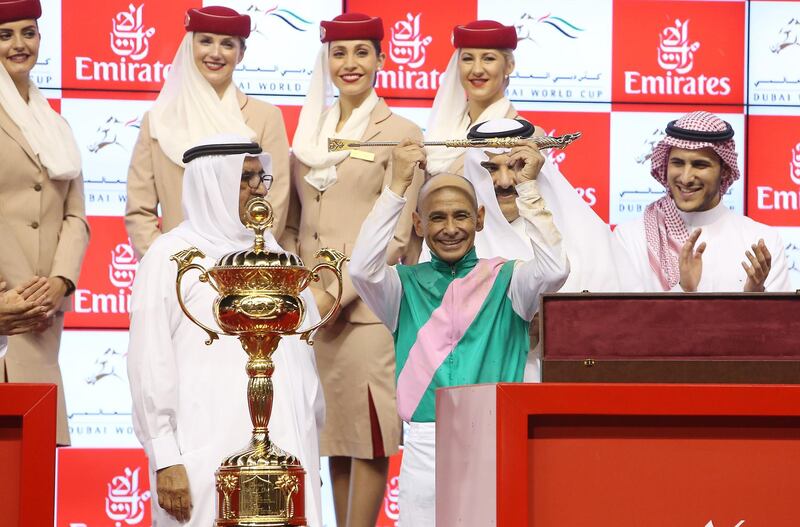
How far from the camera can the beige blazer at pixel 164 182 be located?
5477 millimetres

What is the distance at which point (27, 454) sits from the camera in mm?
2814

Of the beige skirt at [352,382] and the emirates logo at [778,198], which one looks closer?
the beige skirt at [352,382]

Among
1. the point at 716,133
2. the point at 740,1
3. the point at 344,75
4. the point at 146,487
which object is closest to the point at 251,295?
the point at 716,133

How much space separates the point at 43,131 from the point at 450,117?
1.48 m

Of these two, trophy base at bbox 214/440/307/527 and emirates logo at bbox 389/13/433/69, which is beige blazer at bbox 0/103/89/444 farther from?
trophy base at bbox 214/440/307/527

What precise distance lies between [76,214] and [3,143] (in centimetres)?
35

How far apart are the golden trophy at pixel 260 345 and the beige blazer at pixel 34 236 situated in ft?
8.15

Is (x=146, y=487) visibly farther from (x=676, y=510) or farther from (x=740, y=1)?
(x=676, y=510)

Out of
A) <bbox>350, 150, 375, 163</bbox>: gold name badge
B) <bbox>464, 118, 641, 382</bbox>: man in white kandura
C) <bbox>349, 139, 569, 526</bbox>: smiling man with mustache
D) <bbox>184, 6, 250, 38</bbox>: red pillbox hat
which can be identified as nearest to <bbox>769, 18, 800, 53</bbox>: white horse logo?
<bbox>350, 150, 375, 163</bbox>: gold name badge

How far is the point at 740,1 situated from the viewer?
6.82m

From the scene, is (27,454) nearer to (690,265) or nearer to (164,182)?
(690,265)

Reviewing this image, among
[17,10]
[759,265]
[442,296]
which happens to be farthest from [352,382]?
[17,10]

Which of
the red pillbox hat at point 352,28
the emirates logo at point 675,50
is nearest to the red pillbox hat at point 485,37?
the red pillbox hat at point 352,28

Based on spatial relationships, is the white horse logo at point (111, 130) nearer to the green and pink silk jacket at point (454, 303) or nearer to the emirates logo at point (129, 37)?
the emirates logo at point (129, 37)
